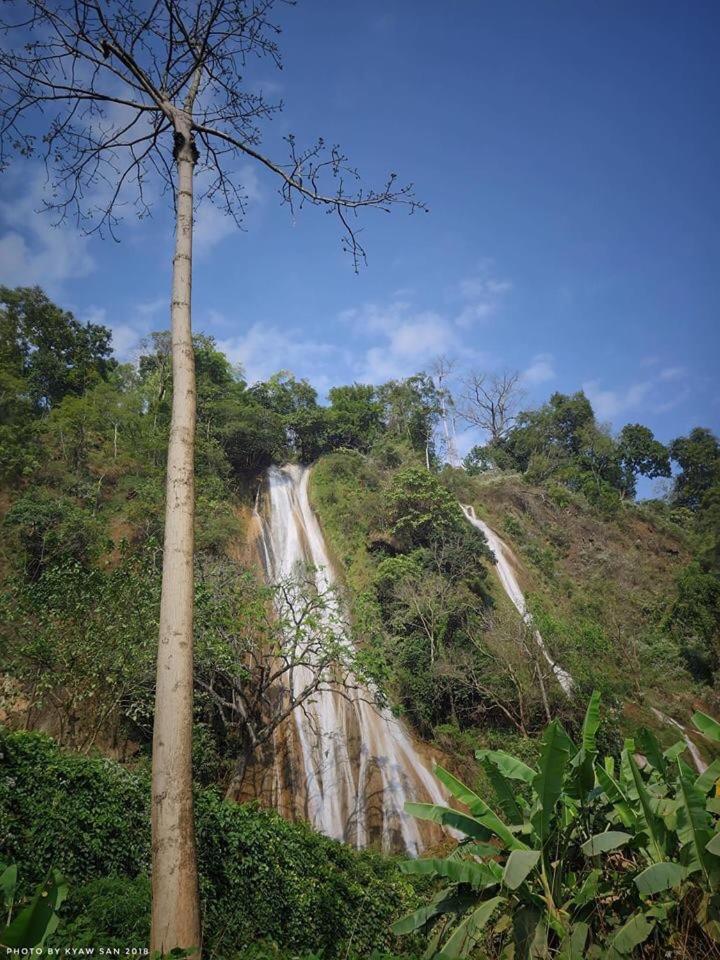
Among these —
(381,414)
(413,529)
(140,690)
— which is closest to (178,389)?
(140,690)

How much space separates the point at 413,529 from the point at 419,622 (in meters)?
4.79

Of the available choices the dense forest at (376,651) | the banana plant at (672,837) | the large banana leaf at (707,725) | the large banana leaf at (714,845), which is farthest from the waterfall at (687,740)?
the large banana leaf at (714,845)

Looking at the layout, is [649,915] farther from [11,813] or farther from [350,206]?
[350,206]

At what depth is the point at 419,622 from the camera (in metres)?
18.4

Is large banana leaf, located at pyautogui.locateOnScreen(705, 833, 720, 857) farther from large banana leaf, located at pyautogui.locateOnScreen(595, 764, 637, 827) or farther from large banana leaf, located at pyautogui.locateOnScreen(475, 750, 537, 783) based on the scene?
large banana leaf, located at pyautogui.locateOnScreen(475, 750, 537, 783)

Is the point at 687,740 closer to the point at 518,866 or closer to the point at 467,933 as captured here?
the point at 467,933

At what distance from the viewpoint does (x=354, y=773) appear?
518 inches

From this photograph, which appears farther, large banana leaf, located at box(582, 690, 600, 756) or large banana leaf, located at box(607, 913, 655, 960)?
large banana leaf, located at box(582, 690, 600, 756)

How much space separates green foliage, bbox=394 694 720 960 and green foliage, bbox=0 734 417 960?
8.54 ft

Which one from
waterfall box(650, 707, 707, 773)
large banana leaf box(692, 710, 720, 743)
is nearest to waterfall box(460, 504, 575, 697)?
waterfall box(650, 707, 707, 773)

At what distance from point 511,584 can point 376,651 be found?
51.4 feet

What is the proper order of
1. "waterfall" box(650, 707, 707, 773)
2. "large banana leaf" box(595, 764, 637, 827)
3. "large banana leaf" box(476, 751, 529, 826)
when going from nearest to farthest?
"large banana leaf" box(595, 764, 637, 827) → "large banana leaf" box(476, 751, 529, 826) → "waterfall" box(650, 707, 707, 773)

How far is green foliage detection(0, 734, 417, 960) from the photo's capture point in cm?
549

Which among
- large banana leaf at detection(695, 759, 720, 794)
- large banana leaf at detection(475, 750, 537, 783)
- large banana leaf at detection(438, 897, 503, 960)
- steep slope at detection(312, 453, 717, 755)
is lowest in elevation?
large banana leaf at detection(438, 897, 503, 960)
